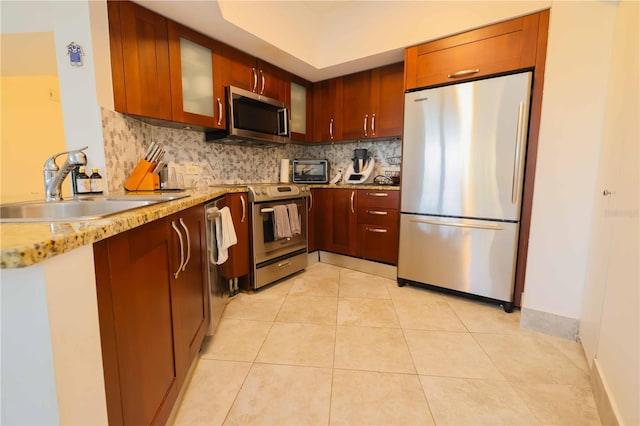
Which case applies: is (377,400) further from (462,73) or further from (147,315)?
(462,73)

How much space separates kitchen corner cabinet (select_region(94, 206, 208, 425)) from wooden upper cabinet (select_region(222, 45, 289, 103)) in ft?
5.04

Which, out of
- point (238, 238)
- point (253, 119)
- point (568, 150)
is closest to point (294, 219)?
point (238, 238)

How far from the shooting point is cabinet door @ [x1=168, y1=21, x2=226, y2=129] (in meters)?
1.93

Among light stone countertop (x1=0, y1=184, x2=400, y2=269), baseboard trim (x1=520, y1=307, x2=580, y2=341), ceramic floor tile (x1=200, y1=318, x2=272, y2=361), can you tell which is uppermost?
light stone countertop (x1=0, y1=184, x2=400, y2=269)

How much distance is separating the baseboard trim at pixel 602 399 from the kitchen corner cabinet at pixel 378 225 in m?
1.45

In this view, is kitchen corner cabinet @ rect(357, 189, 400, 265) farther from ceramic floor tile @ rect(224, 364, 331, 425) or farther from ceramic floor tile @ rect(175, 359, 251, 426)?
ceramic floor tile @ rect(175, 359, 251, 426)

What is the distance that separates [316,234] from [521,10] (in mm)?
2422

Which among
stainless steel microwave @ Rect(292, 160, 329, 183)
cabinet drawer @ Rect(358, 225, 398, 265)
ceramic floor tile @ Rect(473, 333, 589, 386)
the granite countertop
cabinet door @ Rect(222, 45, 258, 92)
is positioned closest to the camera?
the granite countertop

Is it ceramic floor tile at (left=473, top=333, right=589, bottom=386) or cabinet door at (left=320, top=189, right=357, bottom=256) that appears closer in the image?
ceramic floor tile at (left=473, top=333, right=589, bottom=386)

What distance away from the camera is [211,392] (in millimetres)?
1265

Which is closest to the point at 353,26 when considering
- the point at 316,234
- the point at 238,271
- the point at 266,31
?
the point at 266,31

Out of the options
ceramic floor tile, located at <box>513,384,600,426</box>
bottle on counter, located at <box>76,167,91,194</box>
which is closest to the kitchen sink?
bottle on counter, located at <box>76,167,91,194</box>

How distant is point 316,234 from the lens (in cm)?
306

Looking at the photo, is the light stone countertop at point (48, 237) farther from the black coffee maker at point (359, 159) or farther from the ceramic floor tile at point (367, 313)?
the black coffee maker at point (359, 159)
